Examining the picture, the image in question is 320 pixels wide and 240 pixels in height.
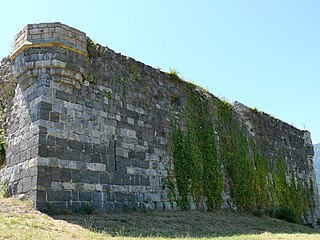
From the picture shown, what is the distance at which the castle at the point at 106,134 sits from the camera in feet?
29.1

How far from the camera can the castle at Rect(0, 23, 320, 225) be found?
8.88 meters

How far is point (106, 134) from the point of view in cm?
1002

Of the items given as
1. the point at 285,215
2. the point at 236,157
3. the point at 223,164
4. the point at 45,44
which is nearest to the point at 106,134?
the point at 45,44

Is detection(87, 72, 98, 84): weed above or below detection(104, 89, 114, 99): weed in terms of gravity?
above

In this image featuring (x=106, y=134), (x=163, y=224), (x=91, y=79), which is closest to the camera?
(x=163, y=224)

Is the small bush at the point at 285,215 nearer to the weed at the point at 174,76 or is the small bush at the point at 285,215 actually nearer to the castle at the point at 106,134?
the castle at the point at 106,134

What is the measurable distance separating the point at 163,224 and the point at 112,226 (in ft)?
4.88

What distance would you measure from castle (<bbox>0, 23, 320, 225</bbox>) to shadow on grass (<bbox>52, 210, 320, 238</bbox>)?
0.53 m

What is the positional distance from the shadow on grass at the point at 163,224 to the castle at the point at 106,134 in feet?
1.75

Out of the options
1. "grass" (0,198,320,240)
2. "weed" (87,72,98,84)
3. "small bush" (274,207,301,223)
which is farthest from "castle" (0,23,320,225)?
"small bush" (274,207,301,223)

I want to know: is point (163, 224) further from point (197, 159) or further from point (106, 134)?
point (197, 159)

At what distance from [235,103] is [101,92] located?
296 inches

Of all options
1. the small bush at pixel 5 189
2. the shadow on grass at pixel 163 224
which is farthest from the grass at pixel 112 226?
the small bush at pixel 5 189

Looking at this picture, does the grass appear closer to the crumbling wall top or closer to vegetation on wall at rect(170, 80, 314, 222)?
vegetation on wall at rect(170, 80, 314, 222)
